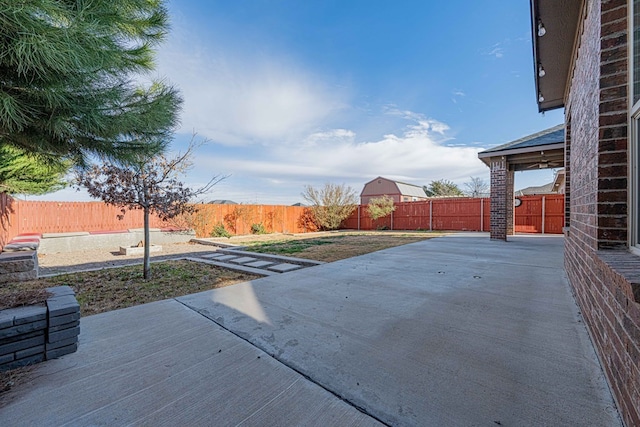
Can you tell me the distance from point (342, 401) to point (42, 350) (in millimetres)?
2363

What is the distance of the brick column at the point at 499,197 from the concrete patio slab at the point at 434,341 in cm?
553

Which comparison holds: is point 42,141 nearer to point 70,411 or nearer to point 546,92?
A: point 70,411

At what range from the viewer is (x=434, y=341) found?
246cm

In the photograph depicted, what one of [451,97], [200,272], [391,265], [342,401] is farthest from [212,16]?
[451,97]

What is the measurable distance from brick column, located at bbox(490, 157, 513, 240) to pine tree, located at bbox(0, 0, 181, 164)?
10.1m

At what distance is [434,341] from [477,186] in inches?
1381

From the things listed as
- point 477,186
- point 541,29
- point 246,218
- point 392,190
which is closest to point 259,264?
point 541,29

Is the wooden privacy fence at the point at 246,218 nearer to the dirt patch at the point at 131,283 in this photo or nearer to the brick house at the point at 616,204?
the dirt patch at the point at 131,283

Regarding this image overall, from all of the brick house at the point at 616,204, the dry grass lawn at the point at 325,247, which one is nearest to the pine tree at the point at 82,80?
the brick house at the point at 616,204

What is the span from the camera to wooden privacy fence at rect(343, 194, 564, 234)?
13.0m

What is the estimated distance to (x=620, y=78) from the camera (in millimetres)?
1996

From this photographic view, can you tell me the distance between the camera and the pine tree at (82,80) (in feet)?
6.50

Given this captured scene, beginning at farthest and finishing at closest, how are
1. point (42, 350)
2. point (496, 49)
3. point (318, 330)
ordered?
point (496, 49)
point (318, 330)
point (42, 350)

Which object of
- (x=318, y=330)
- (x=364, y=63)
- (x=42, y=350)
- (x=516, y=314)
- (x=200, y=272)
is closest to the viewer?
(x=42, y=350)
